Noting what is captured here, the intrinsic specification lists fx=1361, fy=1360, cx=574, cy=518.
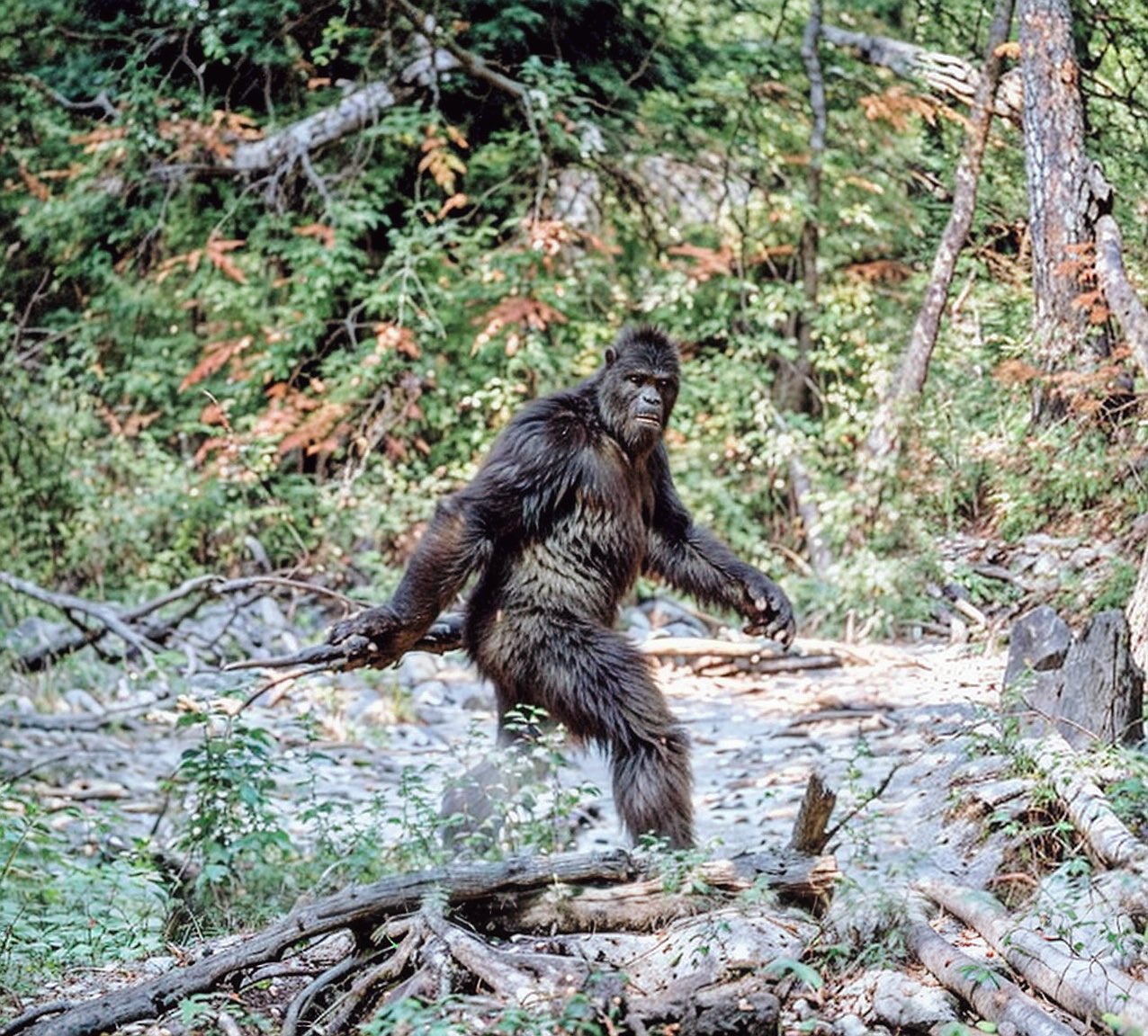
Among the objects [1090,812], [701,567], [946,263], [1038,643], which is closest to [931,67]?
[946,263]

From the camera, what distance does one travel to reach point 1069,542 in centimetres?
790

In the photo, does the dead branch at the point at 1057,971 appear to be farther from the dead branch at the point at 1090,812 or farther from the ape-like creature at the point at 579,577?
the ape-like creature at the point at 579,577

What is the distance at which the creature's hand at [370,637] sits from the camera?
488cm

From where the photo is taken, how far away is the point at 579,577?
214 inches

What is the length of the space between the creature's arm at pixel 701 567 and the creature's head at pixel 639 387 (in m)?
0.38

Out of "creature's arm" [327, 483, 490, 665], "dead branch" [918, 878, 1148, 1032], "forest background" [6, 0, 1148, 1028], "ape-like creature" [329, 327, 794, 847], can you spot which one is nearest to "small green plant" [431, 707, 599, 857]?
"ape-like creature" [329, 327, 794, 847]

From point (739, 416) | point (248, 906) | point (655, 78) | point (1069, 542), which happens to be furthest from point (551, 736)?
point (655, 78)

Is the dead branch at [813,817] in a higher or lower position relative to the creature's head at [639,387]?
lower

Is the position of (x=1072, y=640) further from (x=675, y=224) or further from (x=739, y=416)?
(x=675, y=224)

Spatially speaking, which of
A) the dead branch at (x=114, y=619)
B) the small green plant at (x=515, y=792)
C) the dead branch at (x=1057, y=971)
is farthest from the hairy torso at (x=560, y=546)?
the dead branch at (x=1057, y=971)

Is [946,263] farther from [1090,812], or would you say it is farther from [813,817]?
[813,817]

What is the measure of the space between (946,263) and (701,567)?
196 inches

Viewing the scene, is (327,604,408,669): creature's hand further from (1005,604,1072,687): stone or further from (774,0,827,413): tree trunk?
(774,0,827,413): tree trunk

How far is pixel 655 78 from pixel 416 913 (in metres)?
10.8
